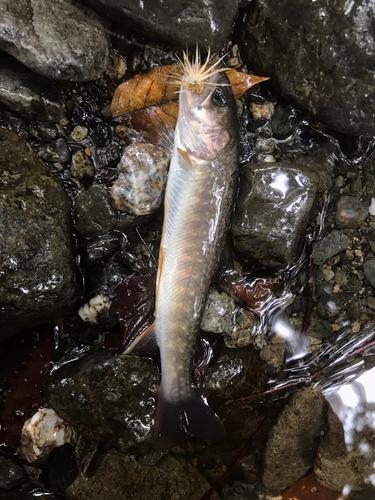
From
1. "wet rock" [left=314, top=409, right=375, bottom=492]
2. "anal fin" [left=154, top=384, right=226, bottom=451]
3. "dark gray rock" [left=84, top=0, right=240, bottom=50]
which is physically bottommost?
"wet rock" [left=314, top=409, right=375, bottom=492]

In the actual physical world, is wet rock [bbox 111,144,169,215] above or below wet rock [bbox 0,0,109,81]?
below

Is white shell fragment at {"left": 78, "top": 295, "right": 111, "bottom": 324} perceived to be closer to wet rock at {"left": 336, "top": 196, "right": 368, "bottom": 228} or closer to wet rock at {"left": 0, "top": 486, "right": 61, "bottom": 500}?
wet rock at {"left": 0, "top": 486, "right": 61, "bottom": 500}

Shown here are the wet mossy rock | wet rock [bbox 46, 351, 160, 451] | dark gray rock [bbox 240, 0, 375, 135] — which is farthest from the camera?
wet rock [bbox 46, 351, 160, 451]

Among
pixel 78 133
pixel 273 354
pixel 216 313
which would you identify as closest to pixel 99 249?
pixel 78 133

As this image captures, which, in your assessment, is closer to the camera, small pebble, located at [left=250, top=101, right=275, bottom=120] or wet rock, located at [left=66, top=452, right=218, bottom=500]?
wet rock, located at [left=66, top=452, right=218, bottom=500]

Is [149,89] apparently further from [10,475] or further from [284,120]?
[10,475]

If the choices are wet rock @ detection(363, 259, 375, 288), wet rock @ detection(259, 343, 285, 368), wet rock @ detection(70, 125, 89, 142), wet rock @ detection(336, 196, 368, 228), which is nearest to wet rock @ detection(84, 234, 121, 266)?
wet rock @ detection(70, 125, 89, 142)

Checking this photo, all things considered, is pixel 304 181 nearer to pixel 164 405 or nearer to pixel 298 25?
pixel 298 25
